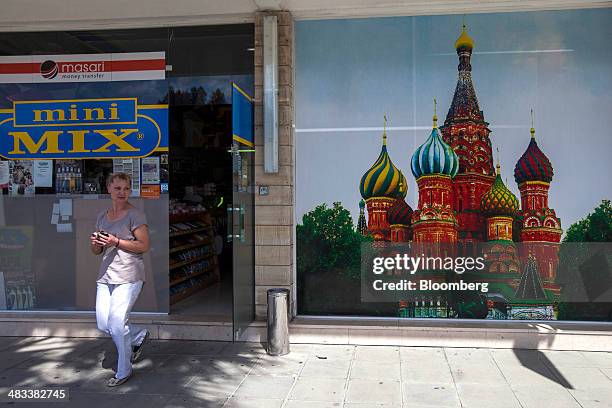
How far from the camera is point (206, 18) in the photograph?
6449 millimetres

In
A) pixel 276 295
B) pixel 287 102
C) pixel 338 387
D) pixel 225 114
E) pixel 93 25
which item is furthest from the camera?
pixel 225 114

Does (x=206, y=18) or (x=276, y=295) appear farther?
(x=206, y=18)

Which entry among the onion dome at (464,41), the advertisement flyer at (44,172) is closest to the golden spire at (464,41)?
the onion dome at (464,41)

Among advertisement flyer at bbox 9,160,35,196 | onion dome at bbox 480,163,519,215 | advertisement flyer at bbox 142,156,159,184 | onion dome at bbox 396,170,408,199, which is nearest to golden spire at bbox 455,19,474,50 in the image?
onion dome at bbox 480,163,519,215

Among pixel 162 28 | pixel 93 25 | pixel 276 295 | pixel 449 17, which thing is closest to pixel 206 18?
pixel 162 28

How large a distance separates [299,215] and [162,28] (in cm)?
274

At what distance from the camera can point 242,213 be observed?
227 inches

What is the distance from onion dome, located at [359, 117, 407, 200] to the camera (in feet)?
20.9

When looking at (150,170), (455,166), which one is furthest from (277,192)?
(455,166)

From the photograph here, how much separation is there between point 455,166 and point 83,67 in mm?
4543

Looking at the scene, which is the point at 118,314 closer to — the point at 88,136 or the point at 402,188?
the point at 88,136

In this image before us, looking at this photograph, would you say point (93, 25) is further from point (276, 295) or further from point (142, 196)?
point (276, 295)

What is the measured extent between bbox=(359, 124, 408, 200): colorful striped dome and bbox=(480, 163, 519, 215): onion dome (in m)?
0.91

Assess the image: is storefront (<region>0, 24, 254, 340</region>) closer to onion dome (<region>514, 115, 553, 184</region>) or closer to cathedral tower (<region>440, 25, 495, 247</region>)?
cathedral tower (<region>440, 25, 495, 247</region>)
